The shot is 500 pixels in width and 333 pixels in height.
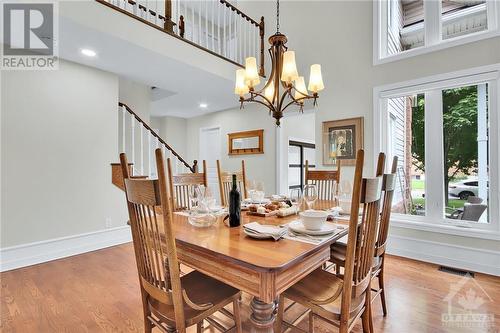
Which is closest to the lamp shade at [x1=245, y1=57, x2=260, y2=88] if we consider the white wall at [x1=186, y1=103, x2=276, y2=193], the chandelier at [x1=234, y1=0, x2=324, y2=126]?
the chandelier at [x1=234, y1=0, x2=324, y2=126]

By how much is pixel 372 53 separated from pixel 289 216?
9.48 feet

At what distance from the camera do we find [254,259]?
3.29 feet

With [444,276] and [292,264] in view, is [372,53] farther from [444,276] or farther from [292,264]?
[292,264]

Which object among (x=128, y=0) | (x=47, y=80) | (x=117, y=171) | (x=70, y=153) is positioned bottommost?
(x=117, y=171)

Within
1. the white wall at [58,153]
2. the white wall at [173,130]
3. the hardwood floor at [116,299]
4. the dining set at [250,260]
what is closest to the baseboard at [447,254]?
the hardwood floor at [116,299]

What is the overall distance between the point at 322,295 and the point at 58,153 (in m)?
3.47

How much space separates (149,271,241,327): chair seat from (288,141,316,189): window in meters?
4.00

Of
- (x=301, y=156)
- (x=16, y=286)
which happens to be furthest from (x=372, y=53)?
(x=16, y=286)

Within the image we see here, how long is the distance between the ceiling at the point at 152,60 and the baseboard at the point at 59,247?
2307 millimetres

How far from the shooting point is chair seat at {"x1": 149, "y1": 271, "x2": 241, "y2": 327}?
1156 millimetres

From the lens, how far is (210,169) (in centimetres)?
615

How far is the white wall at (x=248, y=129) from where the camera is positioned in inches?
190

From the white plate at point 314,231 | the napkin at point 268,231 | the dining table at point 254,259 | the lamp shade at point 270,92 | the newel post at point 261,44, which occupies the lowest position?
the dining table at point 254,259

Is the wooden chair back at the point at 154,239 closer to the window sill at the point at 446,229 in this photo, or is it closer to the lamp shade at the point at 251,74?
the lamp shade at the point at 251,74
